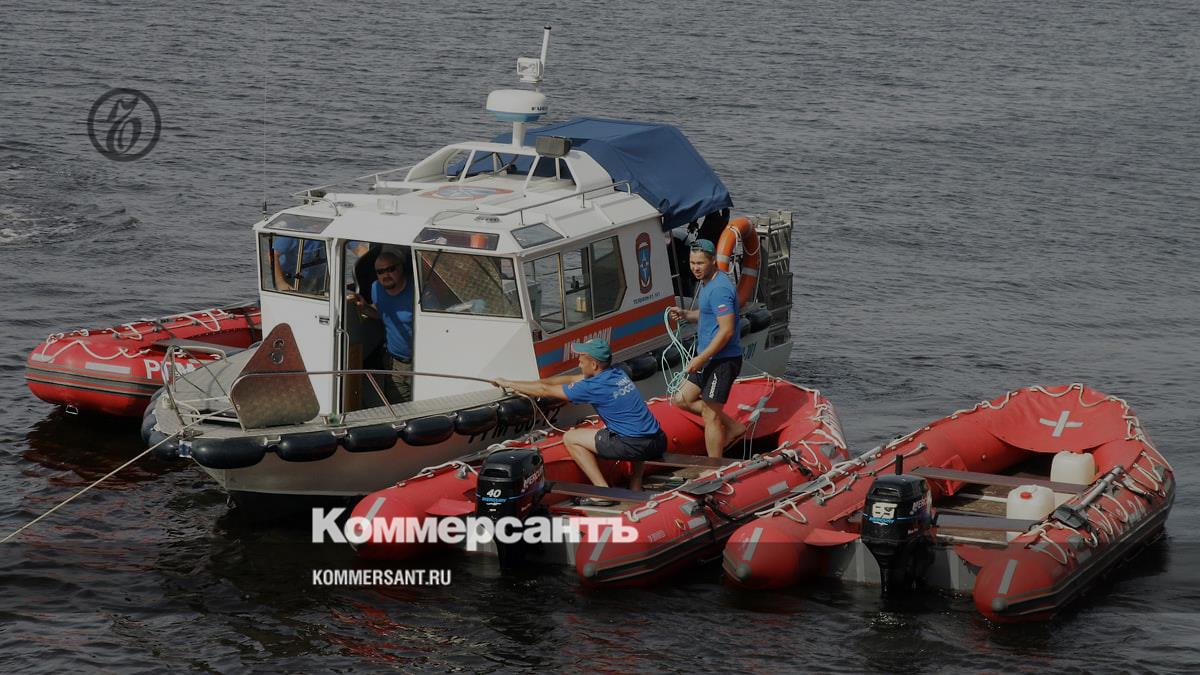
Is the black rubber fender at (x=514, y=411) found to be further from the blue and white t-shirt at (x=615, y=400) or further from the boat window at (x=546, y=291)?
the blue and white t-shirt at (x=615, y=400)

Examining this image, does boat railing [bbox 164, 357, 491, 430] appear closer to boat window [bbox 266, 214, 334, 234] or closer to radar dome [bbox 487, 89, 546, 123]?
boat window [bbox 266, 214, 334, 234]

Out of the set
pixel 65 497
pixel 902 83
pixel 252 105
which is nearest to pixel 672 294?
pixel 65 497

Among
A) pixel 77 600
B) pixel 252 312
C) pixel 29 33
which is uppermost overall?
pixel 29 33

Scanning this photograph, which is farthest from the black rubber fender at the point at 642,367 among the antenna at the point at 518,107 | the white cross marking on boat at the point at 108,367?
the white cross marking on boat at the point at 108,367

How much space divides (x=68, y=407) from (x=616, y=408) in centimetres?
608

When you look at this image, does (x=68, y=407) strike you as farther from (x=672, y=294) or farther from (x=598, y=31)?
(x=598, y=31)

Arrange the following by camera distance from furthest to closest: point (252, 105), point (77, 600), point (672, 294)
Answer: point (252, 105) → point (672, 294) → point (77, 600)

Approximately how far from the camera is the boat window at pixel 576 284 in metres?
13.5

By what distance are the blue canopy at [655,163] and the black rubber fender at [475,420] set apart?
3.10 metres

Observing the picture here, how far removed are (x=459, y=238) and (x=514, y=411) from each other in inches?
60.1

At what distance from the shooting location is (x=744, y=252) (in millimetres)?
15727

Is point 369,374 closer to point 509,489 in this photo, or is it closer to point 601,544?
point 509,489

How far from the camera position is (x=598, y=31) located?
129 ft

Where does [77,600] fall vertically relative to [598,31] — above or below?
below
